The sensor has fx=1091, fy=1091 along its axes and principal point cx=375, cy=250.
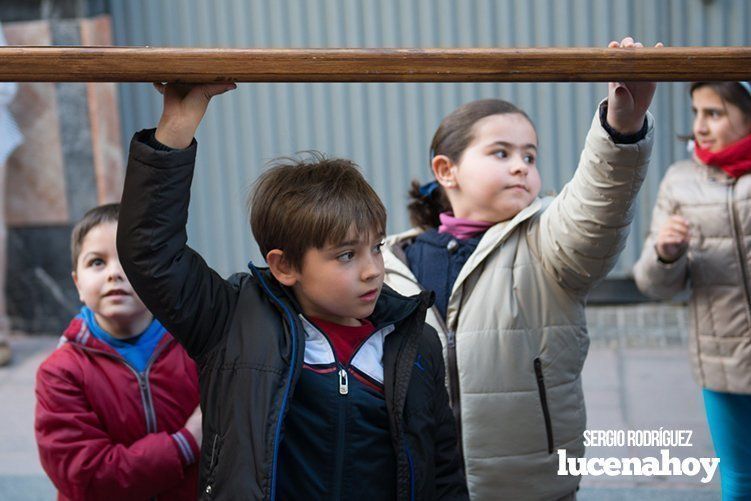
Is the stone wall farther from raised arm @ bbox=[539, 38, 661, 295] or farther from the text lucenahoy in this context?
raised arm @ bbox=[539, 38, 661, 295]

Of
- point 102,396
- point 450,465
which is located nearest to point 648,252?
point 450,465

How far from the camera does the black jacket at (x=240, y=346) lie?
1852 mm

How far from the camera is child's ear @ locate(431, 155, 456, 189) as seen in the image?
278cm

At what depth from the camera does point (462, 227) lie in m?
2.72

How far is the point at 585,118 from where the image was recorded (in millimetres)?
5766

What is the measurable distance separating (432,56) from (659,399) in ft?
10.6

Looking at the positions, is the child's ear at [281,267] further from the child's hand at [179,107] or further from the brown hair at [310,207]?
the child's hand at [179,107]

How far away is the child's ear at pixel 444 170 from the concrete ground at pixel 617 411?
1.56 m

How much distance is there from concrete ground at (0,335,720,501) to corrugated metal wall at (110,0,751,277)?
0.78 metres

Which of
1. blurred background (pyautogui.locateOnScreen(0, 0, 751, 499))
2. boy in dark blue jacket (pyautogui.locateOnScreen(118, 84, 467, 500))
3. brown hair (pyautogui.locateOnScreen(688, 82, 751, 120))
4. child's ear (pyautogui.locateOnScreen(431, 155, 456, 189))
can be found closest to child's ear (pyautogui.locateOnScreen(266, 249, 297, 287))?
boy in dark blue jacket (pyautogui.locateOnScreen(118, 84, 467, 500))

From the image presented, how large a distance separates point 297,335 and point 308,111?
13.4 ft

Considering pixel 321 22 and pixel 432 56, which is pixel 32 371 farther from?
pixel 432 56

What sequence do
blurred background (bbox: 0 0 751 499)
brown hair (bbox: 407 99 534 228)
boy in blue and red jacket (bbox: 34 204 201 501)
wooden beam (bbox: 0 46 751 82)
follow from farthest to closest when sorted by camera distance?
1. blurred background (bbox: 0 0 751 499)
2. brown hair (bbox: 407 99 534 228)
3. boy in blue and red jacket (bbox: 34 204 201 501)
4. wooden beam (bbox: 0 46 751 82)

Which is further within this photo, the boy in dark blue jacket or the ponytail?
the ponytail
